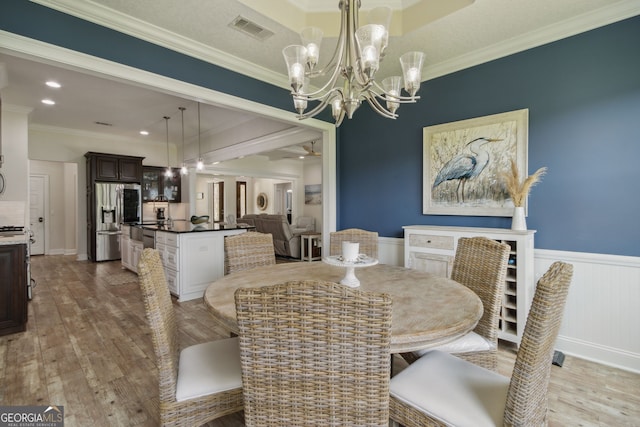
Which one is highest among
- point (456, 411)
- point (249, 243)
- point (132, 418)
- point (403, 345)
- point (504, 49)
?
point (504, 49)

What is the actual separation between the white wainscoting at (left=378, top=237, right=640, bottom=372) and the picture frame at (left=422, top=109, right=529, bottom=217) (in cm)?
70

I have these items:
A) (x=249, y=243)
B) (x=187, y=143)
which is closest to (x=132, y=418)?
(x=249, y=243)

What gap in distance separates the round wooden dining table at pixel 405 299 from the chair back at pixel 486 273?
0.97 feet

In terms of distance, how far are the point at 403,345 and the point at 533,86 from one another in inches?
110

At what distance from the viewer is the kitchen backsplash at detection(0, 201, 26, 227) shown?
4.46 metres

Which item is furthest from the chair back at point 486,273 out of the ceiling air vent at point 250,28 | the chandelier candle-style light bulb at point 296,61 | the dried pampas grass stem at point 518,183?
the ceiling air vent at point 250,28

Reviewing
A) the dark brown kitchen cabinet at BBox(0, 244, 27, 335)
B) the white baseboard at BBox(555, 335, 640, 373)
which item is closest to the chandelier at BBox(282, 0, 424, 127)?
the white baseboard at BBox(555, 335, 640, 373)

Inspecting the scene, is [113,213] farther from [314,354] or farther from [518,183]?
[518,183]

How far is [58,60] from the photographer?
82.7 inches

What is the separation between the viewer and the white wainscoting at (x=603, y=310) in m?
2.30

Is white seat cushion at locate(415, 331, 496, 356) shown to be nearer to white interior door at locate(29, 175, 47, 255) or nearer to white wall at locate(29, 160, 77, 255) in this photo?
white wall at locate(29, 160, 77, 255)

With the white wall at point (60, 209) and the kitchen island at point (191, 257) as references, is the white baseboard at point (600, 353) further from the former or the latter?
the white wall at point (60, 209)

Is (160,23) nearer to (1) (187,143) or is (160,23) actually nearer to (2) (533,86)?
(2) (533,86)

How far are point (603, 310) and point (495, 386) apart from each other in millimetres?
1938
